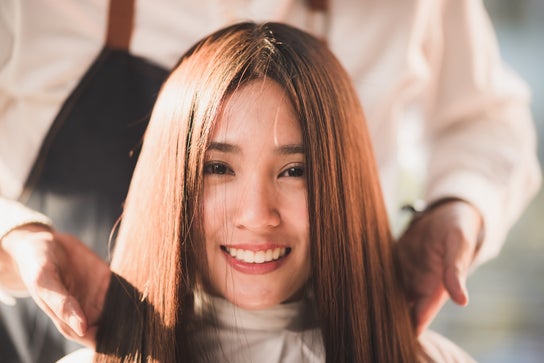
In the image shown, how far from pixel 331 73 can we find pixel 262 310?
0.82 ft

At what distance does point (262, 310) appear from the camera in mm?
586

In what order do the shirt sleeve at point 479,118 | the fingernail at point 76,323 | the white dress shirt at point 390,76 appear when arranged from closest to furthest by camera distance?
the fingernail at point 76,323 → the white dress shirt at point 390,76 → the shirt sleeve at point 479,118

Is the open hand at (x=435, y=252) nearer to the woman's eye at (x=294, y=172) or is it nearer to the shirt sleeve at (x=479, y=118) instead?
the shirt sleeve at (x=479, y=118)

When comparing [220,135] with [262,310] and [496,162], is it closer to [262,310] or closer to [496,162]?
[262,310]

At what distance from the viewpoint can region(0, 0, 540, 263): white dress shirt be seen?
600 mm

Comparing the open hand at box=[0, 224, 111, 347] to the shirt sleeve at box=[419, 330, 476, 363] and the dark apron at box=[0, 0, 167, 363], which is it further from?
the shirt sleeve at box=[419, 330, 476, 363]

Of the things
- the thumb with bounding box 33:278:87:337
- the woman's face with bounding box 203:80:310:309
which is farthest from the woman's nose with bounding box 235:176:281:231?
the thumb with bounding box 33:278:87:337

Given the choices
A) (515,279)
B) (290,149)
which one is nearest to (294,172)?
(290,149)

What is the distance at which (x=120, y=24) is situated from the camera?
0.62m

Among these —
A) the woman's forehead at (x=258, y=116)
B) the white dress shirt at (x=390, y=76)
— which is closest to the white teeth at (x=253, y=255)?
the woman's forehead at (x=258, y=116)

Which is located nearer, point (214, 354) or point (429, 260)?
point (214, 354)

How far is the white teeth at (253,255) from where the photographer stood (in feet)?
1.78

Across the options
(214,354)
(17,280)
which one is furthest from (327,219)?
(17,280)

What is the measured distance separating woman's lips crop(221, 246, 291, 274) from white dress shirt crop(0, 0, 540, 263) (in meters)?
0.21
